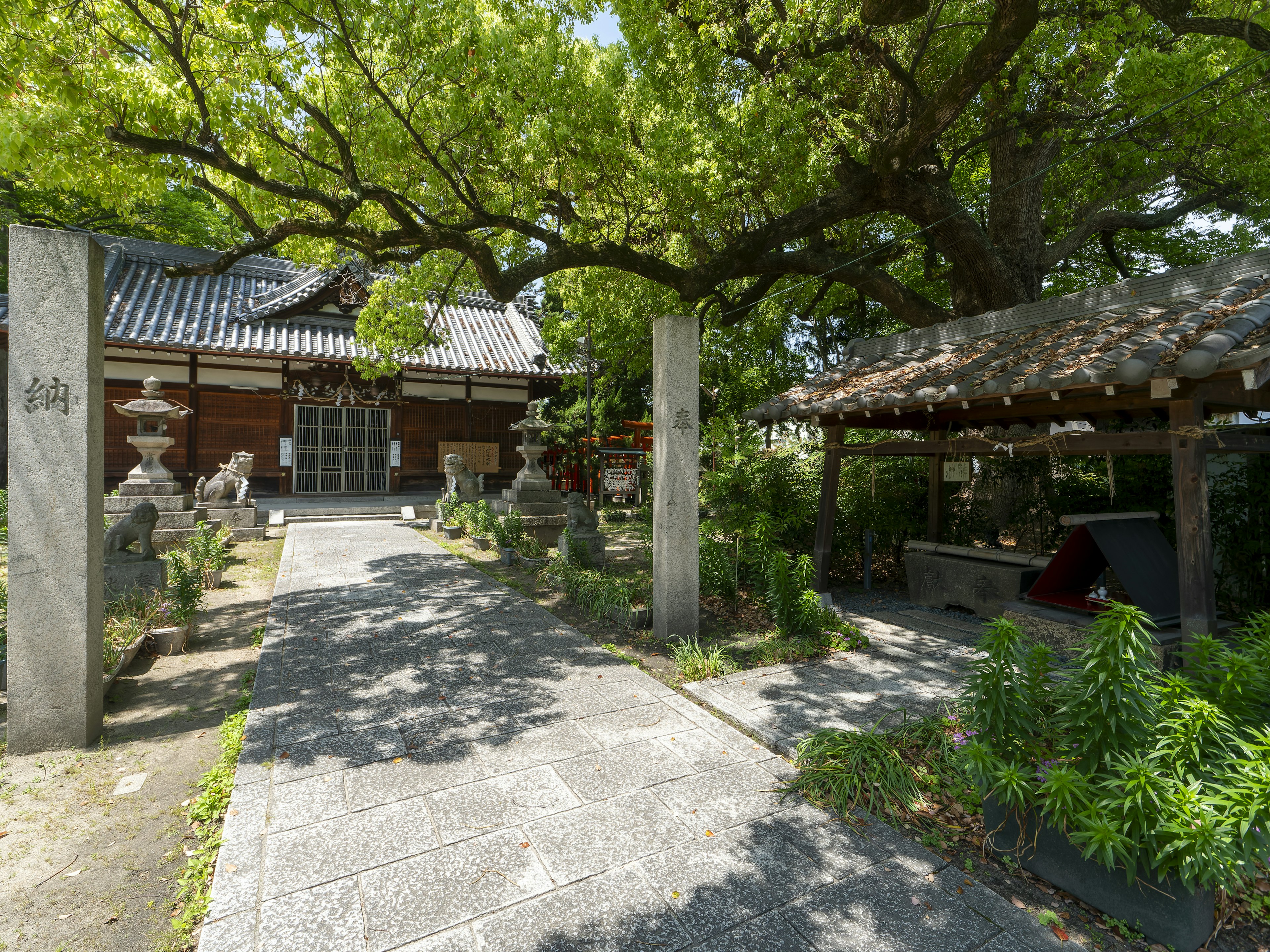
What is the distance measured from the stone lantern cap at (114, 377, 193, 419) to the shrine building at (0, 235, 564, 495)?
279 centimetres

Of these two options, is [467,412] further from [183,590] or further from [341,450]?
[183,590]

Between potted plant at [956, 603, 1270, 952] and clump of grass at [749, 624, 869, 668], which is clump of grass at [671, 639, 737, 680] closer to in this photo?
clump of grass at [749, 624, 869, 668]

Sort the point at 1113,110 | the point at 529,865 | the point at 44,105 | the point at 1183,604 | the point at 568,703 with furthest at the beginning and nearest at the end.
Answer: the point at 1113,110
the point at 44,105
the point at 568,703
the point at 1183,604
the point at 529,865

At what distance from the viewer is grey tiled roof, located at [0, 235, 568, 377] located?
13469 millimetres

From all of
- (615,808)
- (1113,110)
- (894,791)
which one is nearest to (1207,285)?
(1113,110)

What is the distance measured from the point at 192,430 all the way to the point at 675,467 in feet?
45.0

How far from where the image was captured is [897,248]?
11586mm

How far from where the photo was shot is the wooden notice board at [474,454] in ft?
54.7

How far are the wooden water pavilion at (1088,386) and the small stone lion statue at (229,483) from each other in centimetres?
1078

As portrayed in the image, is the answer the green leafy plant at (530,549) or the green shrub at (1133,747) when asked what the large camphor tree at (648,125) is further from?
the green shrub at (1133,747)

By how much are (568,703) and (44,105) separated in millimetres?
7839

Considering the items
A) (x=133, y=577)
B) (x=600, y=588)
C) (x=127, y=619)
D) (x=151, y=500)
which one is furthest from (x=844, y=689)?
(x=151, y=500)

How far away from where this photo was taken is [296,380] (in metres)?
15.0

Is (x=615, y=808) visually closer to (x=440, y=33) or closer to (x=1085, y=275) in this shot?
(x=440, y=33)
